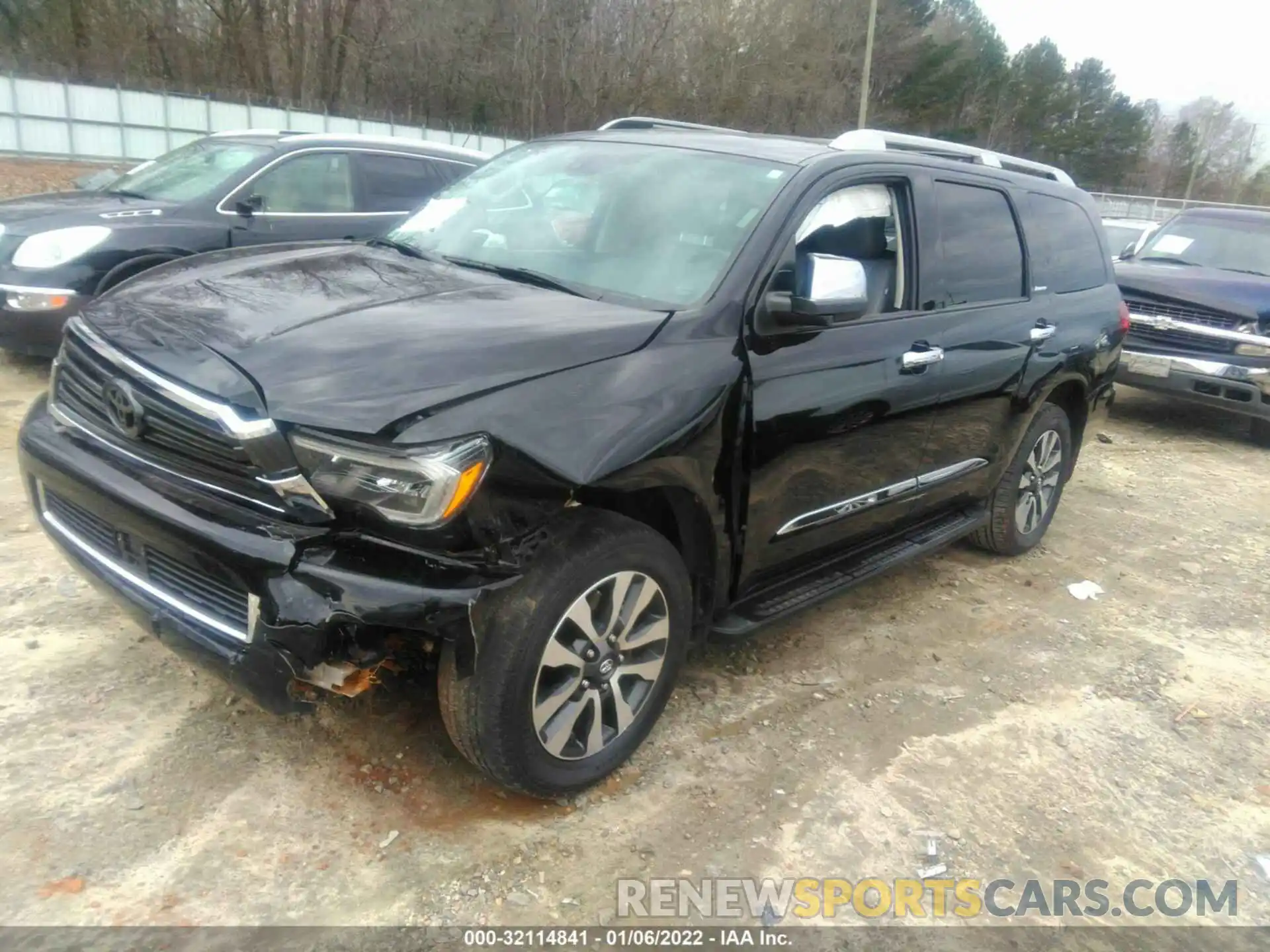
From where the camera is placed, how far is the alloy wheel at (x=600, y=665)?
8.68 feet

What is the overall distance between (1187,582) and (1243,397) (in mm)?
3784

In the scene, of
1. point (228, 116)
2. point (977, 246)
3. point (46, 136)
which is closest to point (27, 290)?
point (977, 246)

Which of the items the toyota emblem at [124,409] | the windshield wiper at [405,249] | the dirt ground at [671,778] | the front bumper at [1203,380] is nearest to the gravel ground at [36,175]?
the windshield wiper at [405,249]

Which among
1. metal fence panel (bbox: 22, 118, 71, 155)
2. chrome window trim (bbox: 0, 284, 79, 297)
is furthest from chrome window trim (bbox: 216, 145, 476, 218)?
metal fence panel (bbox: 22, 118, 71, 155)

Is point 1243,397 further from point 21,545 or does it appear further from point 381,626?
point 21,545

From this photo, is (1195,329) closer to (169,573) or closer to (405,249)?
(405,249)

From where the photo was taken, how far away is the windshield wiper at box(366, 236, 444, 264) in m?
3.50

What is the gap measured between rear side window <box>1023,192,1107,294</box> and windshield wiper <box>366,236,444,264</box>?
9.31ft

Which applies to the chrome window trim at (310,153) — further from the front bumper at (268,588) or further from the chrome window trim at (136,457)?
the front bumper at (268,588)

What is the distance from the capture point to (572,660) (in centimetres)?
267

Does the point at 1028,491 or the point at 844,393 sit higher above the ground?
the point at 844,393

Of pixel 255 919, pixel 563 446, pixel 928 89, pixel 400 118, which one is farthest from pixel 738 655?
pixel 928 89

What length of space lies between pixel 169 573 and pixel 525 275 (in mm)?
1453

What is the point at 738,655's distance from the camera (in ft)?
12.6
